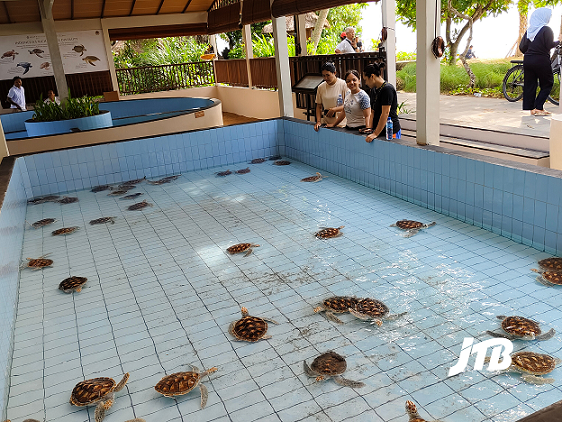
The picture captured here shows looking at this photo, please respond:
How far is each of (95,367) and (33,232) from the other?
333 centimetres

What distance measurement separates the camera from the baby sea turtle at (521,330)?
9.73ft

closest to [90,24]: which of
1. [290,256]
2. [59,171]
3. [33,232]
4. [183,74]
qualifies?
[183,74]

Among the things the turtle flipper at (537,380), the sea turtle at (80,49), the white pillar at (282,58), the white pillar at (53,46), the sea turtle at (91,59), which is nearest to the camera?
the turtle flipper at (537,380)

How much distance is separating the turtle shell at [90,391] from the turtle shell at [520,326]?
2.50m

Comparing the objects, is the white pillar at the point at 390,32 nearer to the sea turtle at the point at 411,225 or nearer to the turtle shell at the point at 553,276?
the sea turtle at the point at 411,225

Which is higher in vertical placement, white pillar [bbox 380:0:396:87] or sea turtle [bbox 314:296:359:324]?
white pillar [bbox 380:0:396:87]

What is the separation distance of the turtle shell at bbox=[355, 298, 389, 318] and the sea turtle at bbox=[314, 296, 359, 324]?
59 millimetres

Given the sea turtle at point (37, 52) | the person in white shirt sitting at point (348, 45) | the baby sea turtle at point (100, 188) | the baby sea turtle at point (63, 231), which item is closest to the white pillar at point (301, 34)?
the person in white shirt sitting at point (348, 45)

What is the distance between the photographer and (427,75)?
5.18m

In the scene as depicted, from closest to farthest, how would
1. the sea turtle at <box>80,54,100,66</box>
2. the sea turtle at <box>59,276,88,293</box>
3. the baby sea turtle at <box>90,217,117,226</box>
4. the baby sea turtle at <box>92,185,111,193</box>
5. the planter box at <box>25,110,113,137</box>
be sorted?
the sea turtle at <box>59,276,88,293</box> → the baby sea turtle at <box>90,217,117,226</box> → the baby sea turtle at <box>92,185,111,193</box> → the planter box at <box>25,110,113,137</box> → the sea turtle at <box>80,54,100,66</box>

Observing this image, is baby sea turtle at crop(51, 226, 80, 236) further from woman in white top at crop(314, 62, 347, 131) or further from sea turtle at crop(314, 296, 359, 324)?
woman in white top at crop(314, 62, 347, 131)

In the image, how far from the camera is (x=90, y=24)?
16.2 m

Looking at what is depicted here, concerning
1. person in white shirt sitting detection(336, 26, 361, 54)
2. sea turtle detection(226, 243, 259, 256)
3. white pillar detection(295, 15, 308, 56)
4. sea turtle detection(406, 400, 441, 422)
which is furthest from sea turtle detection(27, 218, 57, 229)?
white pillar detection(295, 15, 308, 56)

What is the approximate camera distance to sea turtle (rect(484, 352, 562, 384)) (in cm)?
265
